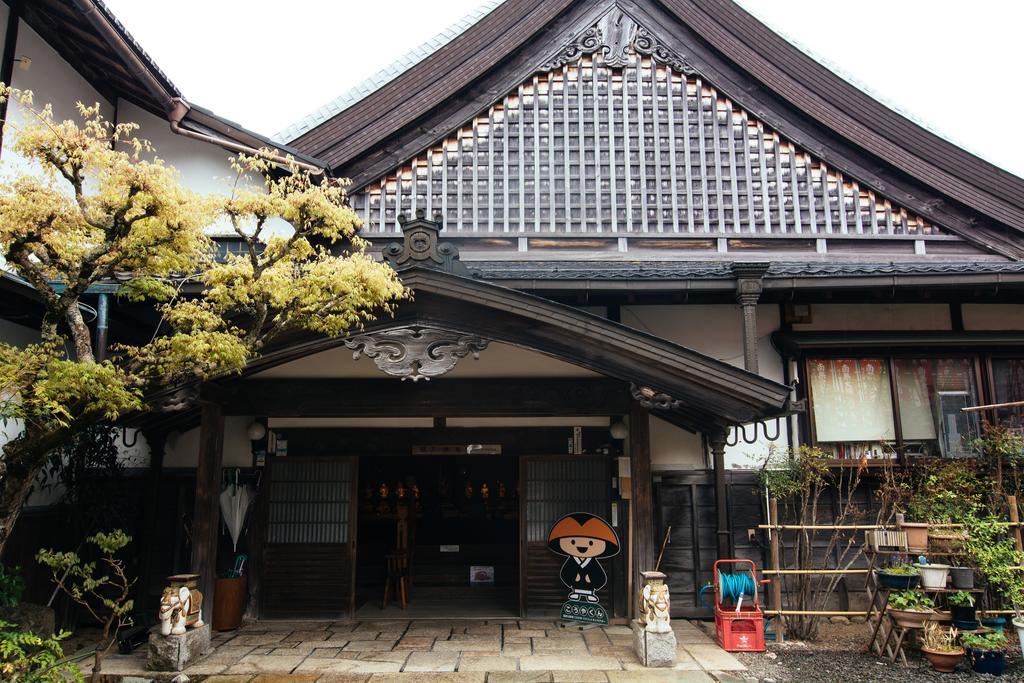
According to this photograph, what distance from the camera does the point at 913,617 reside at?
26.4 feet

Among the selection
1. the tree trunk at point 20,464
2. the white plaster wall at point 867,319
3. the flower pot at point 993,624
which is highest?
the white plaster wall at point 867,319

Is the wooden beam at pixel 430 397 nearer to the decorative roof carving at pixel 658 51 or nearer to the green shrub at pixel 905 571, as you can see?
the green shrub at pixel 905 571

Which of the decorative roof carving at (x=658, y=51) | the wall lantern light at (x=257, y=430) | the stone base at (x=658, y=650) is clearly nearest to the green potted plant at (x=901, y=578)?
the stone base at (x=658, y=650)

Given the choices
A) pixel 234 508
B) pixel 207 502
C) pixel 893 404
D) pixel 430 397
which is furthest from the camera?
pixel 234 508

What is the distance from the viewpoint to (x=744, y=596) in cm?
895

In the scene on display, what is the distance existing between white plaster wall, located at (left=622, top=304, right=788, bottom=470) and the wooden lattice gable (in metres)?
1.31

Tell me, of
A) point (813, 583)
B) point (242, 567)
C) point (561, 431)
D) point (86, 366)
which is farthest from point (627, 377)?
point (242, 567)

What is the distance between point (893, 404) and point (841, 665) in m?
3.96

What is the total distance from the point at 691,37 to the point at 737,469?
6885 millimetres

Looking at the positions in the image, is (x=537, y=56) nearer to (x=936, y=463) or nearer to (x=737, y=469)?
(x=737, y=469)

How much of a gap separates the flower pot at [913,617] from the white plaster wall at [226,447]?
8581mm

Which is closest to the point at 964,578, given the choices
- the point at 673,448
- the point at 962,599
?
the point at 962,599

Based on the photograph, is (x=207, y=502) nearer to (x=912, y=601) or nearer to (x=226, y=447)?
(x=226, y=447)

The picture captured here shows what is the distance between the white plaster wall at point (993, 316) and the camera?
35.6 feet
